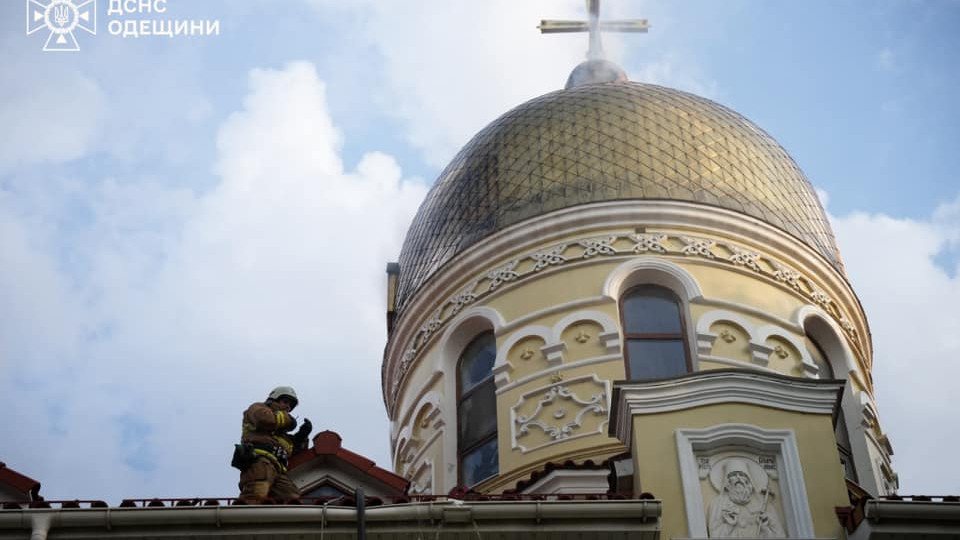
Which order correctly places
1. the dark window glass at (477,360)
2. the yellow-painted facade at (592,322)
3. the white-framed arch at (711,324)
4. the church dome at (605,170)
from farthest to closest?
the church dome at (605,170) < the dark window glass at (477,360) < the white-framed arch at (711,324) < the yellow-painted facade at (592,322)

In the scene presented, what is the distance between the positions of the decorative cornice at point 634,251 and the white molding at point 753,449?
6.92 meters

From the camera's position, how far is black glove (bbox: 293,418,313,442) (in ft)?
67.9

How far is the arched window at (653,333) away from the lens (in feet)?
81.5

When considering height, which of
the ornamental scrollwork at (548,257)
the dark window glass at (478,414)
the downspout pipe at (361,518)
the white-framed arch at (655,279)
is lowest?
the downspout pipe at (361,518)

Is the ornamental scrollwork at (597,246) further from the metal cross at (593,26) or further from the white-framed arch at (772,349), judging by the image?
the metal cross at (593,26)

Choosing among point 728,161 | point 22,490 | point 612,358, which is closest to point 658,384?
point 612,358

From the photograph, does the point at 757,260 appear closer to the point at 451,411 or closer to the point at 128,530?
the point at 451,411

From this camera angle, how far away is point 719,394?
64.3ft

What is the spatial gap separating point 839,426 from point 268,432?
367 inches

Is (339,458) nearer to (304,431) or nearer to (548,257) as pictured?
(304,431)

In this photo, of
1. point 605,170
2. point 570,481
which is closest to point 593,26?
point 605,170

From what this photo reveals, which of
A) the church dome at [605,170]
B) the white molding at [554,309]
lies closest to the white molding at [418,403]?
the white molding at [554,309]

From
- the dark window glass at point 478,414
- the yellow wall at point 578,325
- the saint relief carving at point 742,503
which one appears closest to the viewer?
the saint relief carving at point 742,503

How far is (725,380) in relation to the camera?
1967cm
